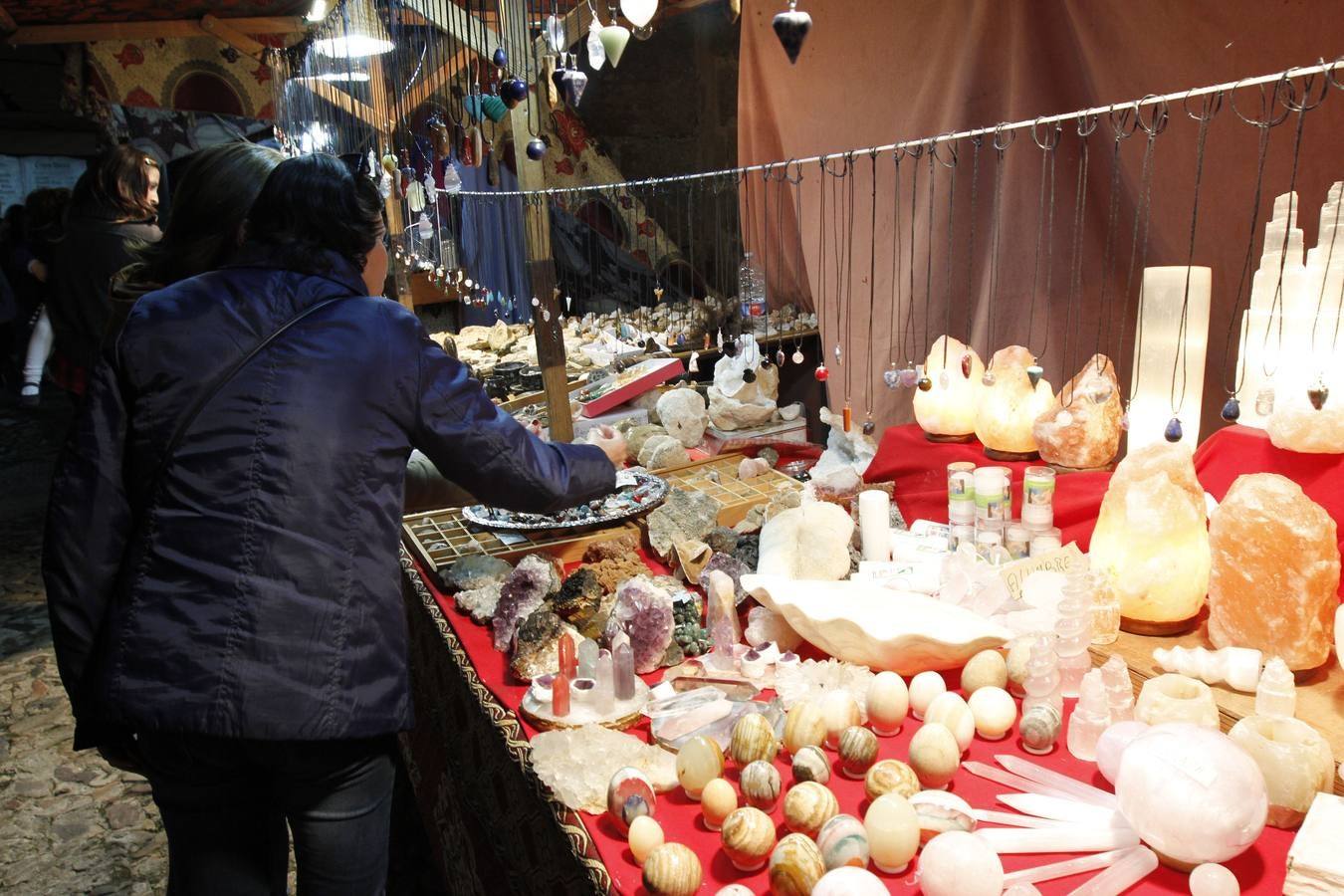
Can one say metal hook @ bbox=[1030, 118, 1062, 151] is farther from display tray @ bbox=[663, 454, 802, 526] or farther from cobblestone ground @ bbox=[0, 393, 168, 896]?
cobblestone ground @ bbox=[0, 393, 168, 896]

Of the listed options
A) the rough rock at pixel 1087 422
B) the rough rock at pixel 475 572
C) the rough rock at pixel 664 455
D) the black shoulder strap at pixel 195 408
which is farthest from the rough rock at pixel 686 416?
the black shoulder strap at pixel 195 408

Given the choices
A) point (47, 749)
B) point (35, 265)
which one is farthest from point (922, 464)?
point (35, 265)

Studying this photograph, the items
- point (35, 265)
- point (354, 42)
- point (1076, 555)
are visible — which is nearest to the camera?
point (1076, 555)

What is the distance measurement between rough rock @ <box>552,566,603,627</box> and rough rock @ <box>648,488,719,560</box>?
0.33 m

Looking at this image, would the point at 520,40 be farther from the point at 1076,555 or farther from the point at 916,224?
the point at 1076,555

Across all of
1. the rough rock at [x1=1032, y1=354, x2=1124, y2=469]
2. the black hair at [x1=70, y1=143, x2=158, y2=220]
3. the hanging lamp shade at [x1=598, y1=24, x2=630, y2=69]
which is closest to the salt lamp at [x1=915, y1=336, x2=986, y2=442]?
the rough rock at [x1=1032, y1=354, x2=1124, y2=469]

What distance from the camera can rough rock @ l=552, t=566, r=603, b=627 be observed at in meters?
1.77

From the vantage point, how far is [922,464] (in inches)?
93.0

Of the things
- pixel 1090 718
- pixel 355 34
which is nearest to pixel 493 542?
pixel 1090 718

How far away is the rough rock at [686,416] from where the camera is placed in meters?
3.20

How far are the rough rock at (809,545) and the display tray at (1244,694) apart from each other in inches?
19.6

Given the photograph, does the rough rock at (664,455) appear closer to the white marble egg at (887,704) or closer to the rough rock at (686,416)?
the rough rock at (686,416)

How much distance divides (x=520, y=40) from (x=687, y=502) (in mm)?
1298

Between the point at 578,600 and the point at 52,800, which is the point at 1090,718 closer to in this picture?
the point at 578,600
